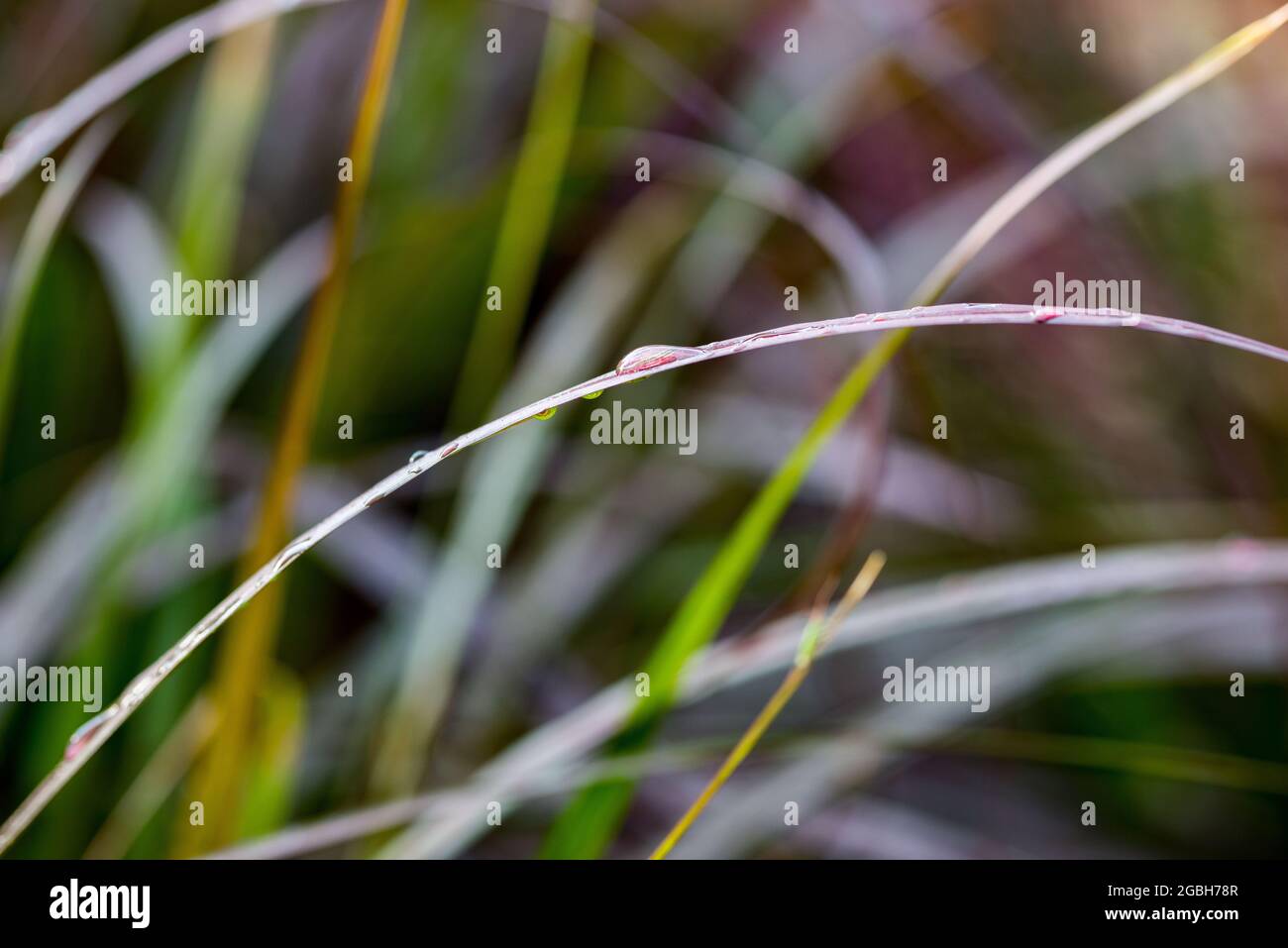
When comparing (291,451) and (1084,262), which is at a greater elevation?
(1084,262)

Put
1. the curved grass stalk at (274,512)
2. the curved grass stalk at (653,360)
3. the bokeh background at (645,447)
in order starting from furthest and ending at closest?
the bokeh background at (645,447)
the curved grass stalk at (274,512)
the curved grass stalk at (653,360)

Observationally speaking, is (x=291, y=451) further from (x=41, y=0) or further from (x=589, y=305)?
(x=41, y=0)

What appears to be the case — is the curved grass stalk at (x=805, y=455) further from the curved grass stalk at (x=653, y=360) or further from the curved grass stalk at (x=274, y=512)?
the curved grass stalk at (x=274, y=512)

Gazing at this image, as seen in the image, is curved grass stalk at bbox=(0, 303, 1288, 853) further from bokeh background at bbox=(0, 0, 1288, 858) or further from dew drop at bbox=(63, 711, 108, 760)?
bokeh background at bbox=(0, 0, 1288, 858)

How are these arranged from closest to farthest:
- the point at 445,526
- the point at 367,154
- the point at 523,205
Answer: the point at 367,154
the point at 523,205
the point at 445,526

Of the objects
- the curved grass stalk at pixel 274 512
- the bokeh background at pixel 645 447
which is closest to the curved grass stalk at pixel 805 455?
the bokeh background at pixel 645 447

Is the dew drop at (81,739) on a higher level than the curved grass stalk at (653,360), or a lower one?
lower
